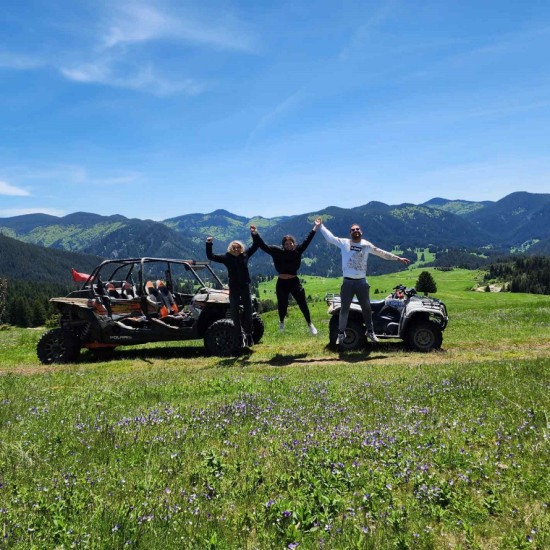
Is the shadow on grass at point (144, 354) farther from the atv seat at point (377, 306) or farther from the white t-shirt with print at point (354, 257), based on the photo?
the atv seat at point (377, 306)

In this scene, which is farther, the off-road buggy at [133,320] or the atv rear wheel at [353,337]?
the off-road buggy at [133,320]

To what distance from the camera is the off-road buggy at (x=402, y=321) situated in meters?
12.7

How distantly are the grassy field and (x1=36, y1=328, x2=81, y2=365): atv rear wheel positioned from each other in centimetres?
554

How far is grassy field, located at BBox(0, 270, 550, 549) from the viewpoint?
3.21 metres

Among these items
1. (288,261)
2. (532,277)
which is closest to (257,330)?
(288,261)

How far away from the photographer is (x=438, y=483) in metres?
3.87

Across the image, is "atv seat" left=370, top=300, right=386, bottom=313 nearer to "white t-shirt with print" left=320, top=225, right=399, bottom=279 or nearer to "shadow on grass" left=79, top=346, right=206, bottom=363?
"white t-shirt with print" left=320, top=225, right=399, bottom=279

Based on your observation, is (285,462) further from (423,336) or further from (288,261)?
(423,336)

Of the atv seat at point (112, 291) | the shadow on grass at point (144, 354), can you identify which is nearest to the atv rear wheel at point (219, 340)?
the shadow on grass at point (144, 354)

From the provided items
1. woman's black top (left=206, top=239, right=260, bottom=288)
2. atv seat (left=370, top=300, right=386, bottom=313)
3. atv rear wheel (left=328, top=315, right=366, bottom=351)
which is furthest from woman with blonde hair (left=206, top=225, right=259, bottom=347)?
atv seat (left=370, top=300, right=386, bottom=313)

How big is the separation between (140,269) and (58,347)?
165 inches

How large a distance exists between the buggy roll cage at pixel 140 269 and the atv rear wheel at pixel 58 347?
1.89m

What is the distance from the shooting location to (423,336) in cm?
1279

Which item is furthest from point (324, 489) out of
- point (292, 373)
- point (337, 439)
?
point (292, 373)
